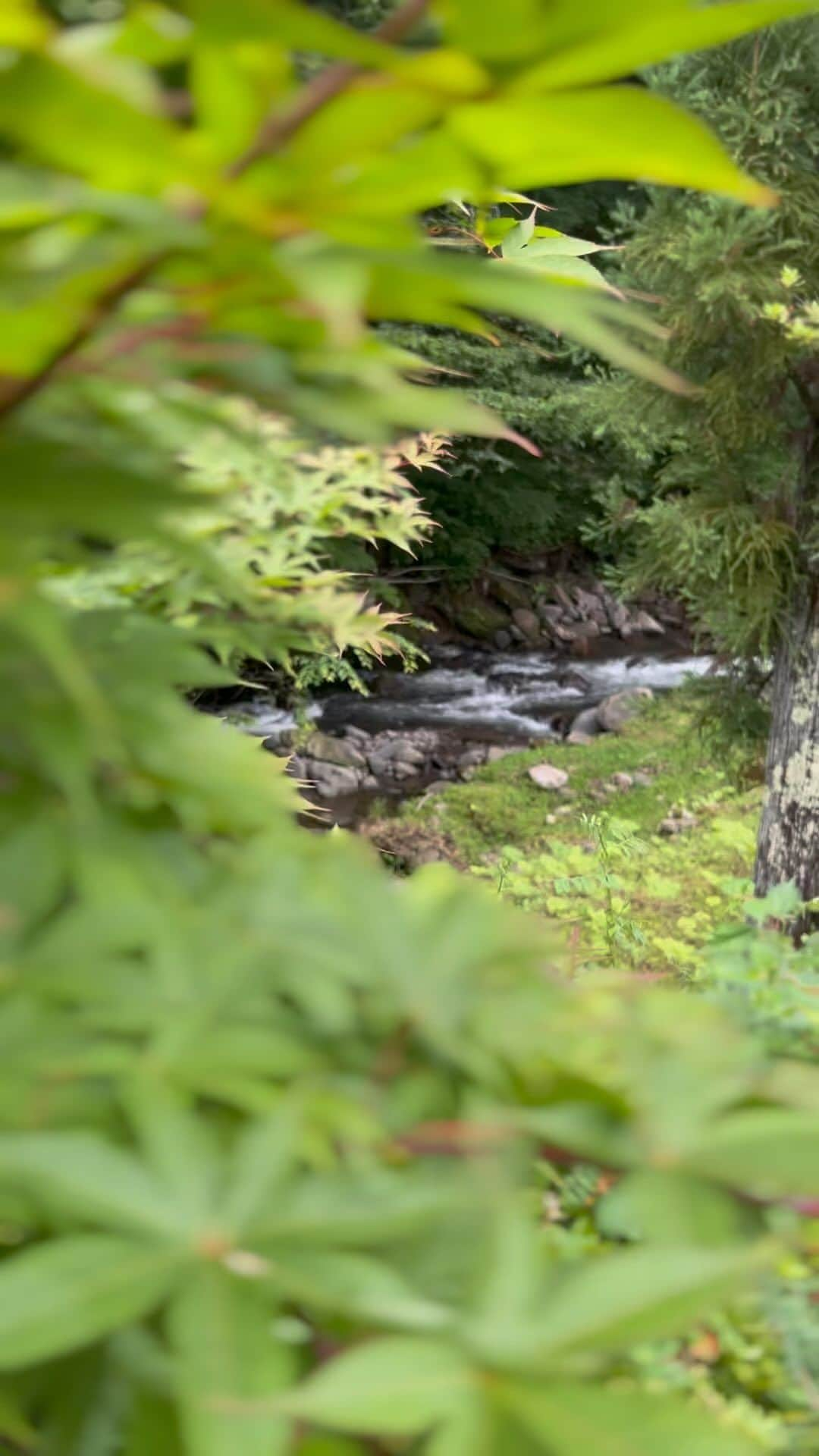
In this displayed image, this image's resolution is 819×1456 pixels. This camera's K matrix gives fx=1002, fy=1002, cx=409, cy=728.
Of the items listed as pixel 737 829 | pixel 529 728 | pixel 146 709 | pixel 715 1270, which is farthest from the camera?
pixel 529 728

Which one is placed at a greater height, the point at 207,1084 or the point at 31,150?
the point at 31,150

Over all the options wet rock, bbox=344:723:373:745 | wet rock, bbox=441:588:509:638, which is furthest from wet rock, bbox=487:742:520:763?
wet rock, bbox=441:588:509:638

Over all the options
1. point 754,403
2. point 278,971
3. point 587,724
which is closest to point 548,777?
point 587,724

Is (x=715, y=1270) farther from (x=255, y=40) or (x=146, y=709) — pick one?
(x=255, y=40)

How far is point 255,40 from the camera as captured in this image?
0.38 meters

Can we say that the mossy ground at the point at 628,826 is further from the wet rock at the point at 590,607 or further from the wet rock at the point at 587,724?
the wet rock at the point at 590,607

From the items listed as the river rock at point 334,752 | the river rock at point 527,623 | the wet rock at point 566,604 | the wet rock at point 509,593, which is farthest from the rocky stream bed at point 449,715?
the wet rock at point 509,593

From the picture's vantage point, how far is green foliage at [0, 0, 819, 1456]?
0.36 meters

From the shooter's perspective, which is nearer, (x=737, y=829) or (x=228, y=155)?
(x=228, y=155)

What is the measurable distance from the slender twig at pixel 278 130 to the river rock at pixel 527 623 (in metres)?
12.8

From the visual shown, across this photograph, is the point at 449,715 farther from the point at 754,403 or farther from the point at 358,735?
the point at 754,403

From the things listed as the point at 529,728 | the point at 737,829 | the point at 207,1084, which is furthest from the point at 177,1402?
the point at 529,728

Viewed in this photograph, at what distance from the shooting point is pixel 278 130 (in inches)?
16.1

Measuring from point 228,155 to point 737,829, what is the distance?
173 inches
